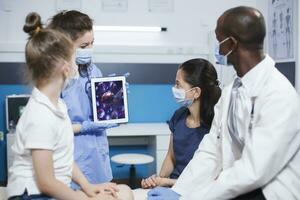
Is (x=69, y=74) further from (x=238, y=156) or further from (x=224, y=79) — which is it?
(x=224, y=79)

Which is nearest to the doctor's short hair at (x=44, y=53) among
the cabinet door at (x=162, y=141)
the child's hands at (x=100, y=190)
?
the child's hands at (x=100, y=190)

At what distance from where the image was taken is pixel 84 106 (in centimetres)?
179

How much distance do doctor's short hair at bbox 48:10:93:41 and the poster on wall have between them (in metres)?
1.72

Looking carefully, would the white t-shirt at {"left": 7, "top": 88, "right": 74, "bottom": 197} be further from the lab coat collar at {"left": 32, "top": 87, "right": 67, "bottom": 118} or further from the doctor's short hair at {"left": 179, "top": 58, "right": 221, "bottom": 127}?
the doctor's short hair at {"left": 179, "top": 58, "right": 221, "bottom": 127}

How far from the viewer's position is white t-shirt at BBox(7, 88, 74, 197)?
106 centimetres

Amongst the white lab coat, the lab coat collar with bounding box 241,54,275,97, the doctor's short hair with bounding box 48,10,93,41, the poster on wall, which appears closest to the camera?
the white lab coat

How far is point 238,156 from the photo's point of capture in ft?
4.68

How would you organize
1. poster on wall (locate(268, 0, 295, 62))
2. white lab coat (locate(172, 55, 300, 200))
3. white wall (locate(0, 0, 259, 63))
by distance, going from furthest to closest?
1. white wall (locate(0, 0, 259, 63))
2. poster on wall (locate(268, 0, 295, 62))
3. white lab coat (locate(172, 55, 300, 200))

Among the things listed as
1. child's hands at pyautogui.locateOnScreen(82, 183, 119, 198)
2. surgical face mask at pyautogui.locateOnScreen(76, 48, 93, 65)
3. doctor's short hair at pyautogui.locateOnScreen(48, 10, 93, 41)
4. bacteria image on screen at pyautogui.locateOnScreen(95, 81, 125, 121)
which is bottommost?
child's hands at pyautogui.locateOnScreen(82, 183, 119, 198)

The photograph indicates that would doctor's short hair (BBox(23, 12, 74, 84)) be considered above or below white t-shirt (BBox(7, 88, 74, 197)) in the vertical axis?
above

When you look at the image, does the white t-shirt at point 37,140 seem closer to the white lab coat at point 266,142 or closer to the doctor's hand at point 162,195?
Result: the doctor's hand at point 162,195

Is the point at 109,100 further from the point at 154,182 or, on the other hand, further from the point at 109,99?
the point at 154,182

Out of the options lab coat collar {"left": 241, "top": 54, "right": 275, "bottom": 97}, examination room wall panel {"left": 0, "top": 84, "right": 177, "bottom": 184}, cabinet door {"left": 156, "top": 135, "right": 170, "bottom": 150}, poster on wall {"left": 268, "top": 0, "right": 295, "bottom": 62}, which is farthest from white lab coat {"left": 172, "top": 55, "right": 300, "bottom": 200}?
examination room wall panel {"left": 0, "top": 84, "right": 177, "bottom": 184}

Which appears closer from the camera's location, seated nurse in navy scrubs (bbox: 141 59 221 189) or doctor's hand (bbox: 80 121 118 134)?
doctor's hand (bbox: 80 121 118 134)
